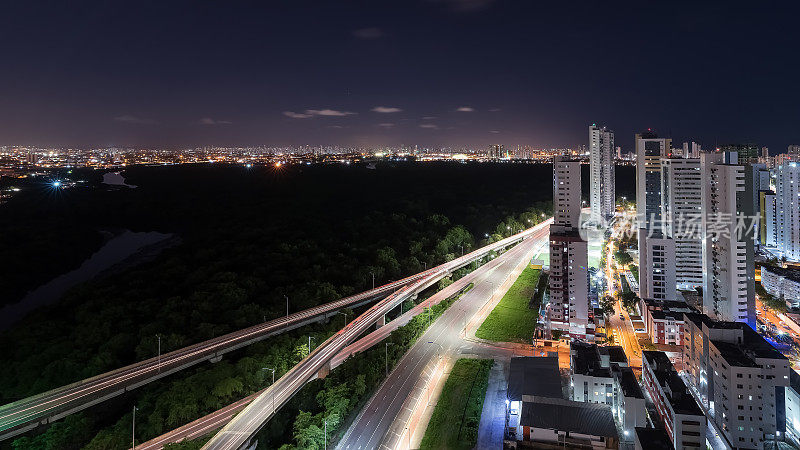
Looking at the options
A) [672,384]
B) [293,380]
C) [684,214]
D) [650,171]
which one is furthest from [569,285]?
[650,171]

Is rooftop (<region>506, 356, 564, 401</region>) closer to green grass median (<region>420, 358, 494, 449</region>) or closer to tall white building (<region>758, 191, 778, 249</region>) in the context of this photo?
green grass median (<region>420, 358, 494, 449</region>)

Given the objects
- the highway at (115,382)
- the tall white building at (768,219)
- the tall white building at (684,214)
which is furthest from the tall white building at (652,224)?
the highway at (115,382)

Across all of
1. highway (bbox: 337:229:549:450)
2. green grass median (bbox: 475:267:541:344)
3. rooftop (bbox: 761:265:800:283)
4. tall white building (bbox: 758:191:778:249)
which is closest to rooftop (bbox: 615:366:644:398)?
highway (bbox: 337:229:549:450)

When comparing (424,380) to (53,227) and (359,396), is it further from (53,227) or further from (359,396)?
(53,227)

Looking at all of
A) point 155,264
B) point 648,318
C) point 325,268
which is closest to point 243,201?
point 155,264

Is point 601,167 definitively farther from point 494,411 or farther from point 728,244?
point 494,411
